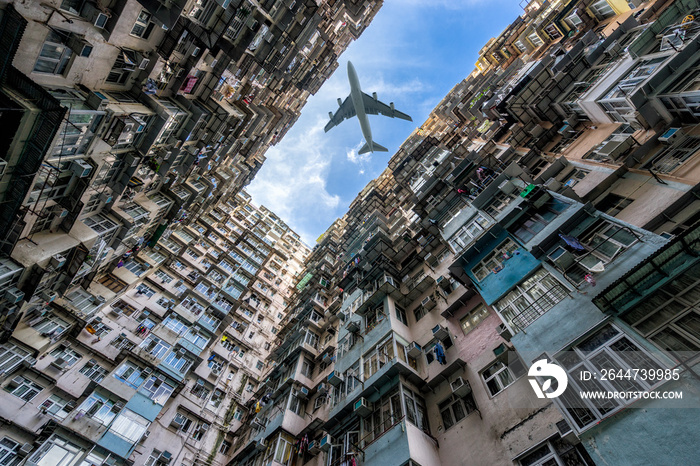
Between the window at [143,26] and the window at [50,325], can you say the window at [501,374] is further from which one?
the window at [143,26]

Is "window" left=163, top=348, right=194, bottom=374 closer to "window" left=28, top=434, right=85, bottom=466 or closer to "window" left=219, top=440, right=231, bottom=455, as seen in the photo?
"window" left=219, top=440, right=231, bottom=455

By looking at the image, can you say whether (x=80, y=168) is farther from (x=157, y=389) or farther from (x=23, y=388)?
(x=157, y=389)

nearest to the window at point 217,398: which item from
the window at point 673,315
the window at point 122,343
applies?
the window at point 122,343

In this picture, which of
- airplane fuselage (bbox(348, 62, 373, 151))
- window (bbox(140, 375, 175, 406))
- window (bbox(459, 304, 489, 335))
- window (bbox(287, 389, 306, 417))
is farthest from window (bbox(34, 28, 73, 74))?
airplane fuselage (bbox(348, 62, 373, 151))

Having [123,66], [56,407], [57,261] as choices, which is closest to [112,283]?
[56,407]

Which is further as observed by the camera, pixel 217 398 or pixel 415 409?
pixel 217 398

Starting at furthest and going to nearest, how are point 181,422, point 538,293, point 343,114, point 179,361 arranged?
point 343,114
point 179,361
point 181,422
point 538,293
